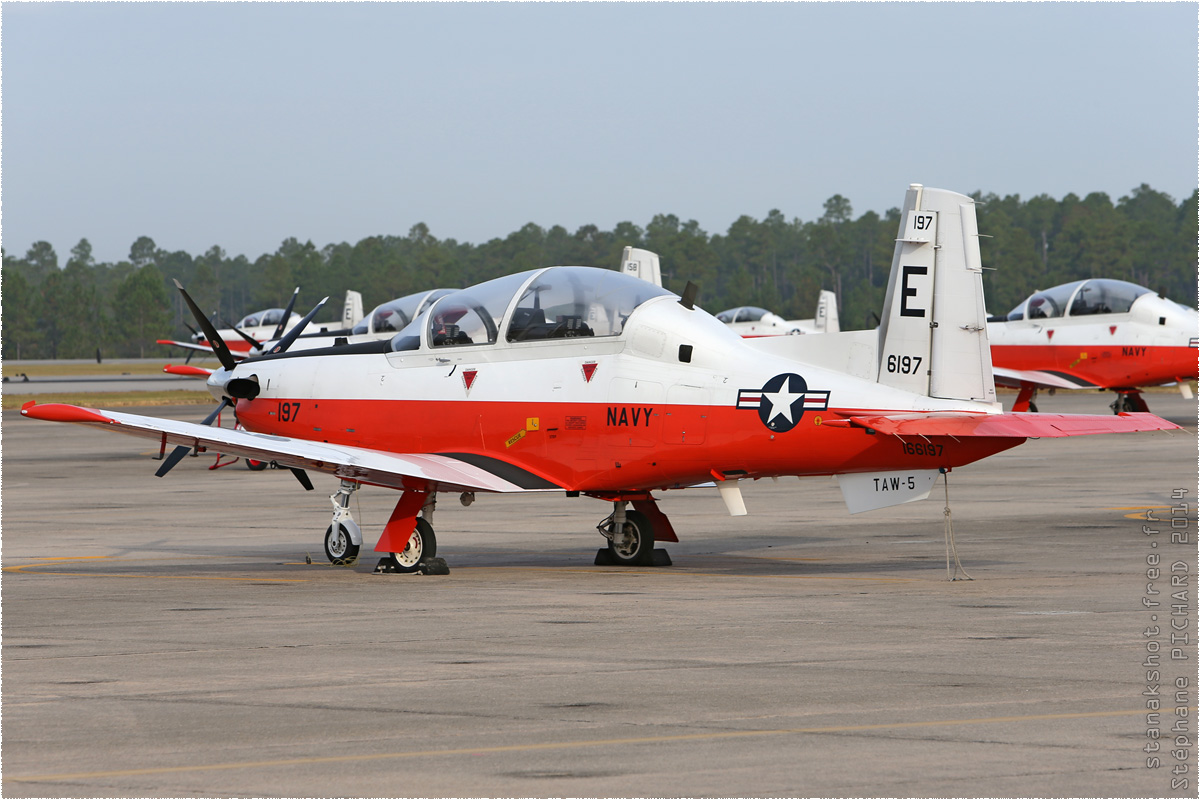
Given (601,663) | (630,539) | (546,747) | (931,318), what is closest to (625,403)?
(630,539)

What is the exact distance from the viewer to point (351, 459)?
1324cm

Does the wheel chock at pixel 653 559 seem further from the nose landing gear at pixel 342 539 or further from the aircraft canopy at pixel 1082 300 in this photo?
the aircraft canopy at pixel 1082 300

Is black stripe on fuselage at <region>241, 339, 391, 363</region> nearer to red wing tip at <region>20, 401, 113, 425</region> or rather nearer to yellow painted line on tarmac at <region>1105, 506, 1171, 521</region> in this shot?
red wing tip at <region>20, 401, 113, 425</region>

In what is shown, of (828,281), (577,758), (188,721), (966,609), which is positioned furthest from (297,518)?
(828,281)

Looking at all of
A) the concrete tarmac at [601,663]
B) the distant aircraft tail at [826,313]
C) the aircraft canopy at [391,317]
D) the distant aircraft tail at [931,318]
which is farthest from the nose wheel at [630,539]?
the distant aircraft tail at [826,313]

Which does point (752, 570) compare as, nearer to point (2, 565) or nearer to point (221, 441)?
point (221, 441)

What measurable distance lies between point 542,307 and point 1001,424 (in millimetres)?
4524

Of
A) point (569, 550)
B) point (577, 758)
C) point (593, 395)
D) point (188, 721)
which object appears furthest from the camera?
point (569, 550)

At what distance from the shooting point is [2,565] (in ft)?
48.6

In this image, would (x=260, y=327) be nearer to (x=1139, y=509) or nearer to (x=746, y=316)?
(x=746, y=316)

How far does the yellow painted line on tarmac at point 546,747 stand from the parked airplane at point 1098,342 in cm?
2650

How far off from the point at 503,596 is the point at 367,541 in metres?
5.31

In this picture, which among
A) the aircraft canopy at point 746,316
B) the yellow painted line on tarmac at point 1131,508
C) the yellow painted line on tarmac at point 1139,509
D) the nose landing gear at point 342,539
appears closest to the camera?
the nose landing gear at point 342,539

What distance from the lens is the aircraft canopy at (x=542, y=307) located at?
1354 centimetres
